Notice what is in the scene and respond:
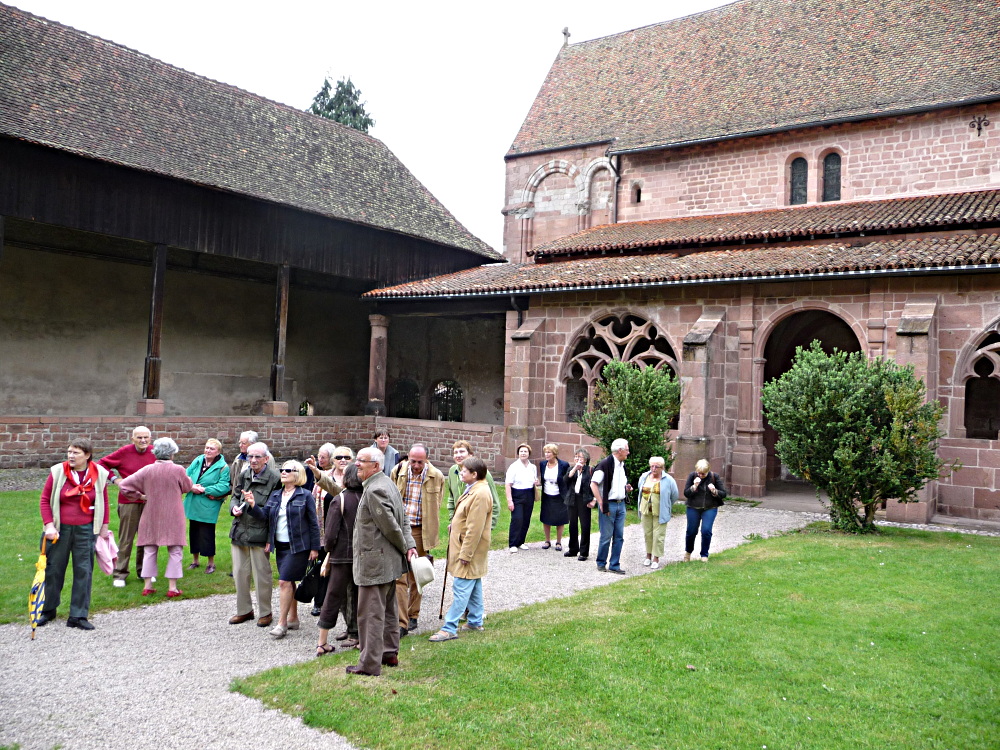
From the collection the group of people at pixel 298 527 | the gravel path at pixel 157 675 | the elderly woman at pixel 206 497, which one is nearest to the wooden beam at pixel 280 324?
the group of people at pixel 298 527

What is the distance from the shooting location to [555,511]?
10484 mm

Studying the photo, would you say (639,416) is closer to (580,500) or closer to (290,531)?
(580,500)

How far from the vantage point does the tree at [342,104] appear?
139 ft

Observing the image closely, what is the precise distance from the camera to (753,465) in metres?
15.8

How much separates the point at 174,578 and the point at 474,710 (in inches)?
161

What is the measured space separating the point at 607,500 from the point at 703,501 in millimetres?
1200

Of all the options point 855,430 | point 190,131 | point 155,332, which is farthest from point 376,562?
point 190,131

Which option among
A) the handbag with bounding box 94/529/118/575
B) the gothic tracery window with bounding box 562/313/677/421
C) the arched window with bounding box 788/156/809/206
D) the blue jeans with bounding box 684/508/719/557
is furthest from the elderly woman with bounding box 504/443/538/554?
the arched window with bounding box 788/156/809/206

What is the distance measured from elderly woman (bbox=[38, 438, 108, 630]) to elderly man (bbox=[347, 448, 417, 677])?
8.64ft

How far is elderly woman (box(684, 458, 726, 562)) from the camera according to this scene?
9492 mm

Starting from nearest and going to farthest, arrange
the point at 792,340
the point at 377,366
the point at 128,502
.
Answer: the point at 128,502
the point at 792,340
the point at 377,366

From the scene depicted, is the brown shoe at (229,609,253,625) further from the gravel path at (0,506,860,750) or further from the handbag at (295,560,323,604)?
the handbag at (295,560,323,604)

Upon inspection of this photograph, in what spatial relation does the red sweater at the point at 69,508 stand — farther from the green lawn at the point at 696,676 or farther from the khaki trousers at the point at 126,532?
the green lawn at the point at 696,676

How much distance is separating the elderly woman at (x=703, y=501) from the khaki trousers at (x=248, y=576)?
5031 mm
